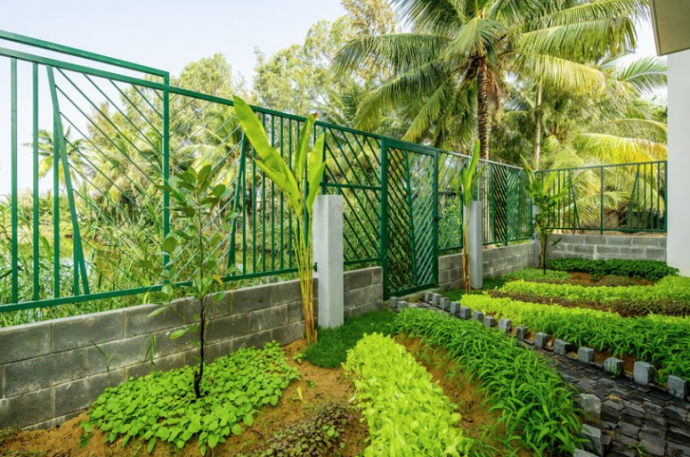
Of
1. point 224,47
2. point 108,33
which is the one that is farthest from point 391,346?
point 224,47

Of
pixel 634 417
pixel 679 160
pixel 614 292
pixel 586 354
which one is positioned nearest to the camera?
pixel 634 417

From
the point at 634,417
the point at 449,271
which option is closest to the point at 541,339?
the point at 634,417

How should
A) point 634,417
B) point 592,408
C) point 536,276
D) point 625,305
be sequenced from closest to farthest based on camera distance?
point 592,408 → point 634,417 → point 625,305 → point 536,276

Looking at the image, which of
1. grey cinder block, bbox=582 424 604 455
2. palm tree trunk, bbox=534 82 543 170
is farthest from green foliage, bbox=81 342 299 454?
palm tree trunk, bbox=534 82 543 170

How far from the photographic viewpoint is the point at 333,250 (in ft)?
12.4

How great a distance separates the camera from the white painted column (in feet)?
21.6

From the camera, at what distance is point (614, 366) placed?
3002 mm

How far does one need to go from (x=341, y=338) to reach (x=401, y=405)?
1.46 metres

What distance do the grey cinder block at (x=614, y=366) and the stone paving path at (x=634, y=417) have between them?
0.05 metres

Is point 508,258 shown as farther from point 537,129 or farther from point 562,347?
point 537,129

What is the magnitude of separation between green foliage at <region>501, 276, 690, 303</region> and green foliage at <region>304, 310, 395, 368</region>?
109 inches

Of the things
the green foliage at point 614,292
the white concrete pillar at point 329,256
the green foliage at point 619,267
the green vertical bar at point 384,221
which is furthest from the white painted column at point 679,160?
the white concrete pillar at point 329,256

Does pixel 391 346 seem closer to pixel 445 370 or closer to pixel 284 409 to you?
pixel 445 370

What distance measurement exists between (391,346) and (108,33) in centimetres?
1505
